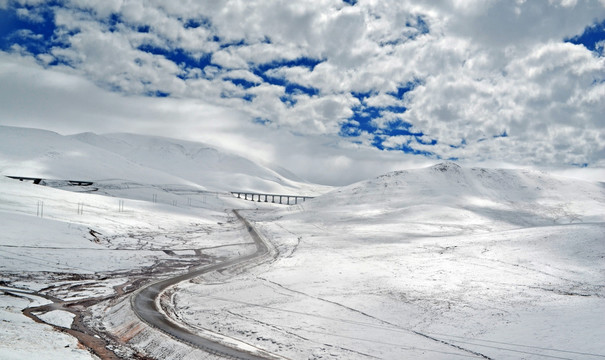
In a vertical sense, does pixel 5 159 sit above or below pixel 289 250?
above

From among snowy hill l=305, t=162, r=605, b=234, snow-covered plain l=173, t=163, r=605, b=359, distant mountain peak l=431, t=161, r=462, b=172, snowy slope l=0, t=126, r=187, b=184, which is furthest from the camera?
snowy slope l=0, t=126, r=187, b=184

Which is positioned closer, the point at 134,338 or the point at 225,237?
the point at 134,338

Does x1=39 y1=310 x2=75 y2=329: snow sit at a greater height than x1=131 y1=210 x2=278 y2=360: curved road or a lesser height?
lesser

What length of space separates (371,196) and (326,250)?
193ft

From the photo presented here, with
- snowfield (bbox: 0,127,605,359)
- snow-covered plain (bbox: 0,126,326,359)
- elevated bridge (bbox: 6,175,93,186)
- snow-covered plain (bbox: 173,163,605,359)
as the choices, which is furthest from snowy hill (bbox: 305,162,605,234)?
elevated bridge (bbox: 6,175,93,186)

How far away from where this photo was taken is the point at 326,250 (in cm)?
4731

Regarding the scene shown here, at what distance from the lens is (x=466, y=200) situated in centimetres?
9431

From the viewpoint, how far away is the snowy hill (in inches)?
3083

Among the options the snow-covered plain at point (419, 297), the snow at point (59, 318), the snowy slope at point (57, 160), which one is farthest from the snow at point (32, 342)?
the snowy slope at point (57, 160)

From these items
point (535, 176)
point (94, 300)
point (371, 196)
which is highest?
point (535, 176)

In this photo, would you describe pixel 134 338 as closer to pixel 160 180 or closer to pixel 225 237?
pixel 225 237

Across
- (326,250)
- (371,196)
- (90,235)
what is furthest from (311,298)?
(371,196)

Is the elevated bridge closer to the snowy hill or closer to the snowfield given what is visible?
the snowfield

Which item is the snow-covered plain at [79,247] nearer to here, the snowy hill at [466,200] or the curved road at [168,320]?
the curved road at [168,320]
